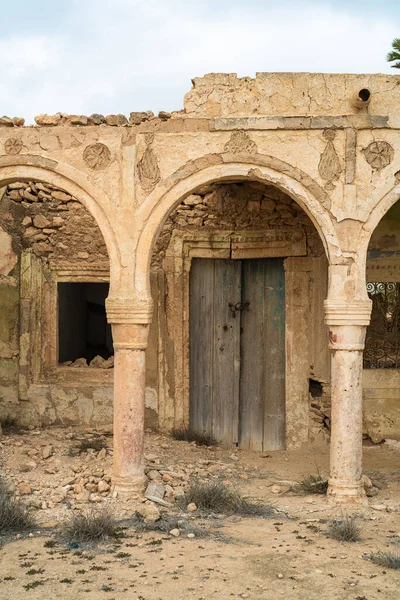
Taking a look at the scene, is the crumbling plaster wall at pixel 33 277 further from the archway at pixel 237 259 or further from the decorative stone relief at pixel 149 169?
the decorative stone relief at pixel 149 169

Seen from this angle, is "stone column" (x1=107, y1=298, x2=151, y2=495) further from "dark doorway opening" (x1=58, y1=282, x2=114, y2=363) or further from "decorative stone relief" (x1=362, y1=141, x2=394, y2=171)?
"dark doorway opening" (x1=58, y1=282, x2=114, y2=363)

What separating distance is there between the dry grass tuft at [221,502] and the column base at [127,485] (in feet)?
1.53

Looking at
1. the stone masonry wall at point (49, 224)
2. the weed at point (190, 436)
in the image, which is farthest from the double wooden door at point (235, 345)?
the stone masonry wall at point (49, 224)

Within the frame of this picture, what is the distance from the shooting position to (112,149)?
289 inches

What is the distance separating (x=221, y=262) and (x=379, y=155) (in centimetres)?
312

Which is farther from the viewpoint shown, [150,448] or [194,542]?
[150,448]

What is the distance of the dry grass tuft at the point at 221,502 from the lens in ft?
21.9

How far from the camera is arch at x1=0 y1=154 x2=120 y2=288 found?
730 cm

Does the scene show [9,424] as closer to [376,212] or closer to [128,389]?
[128,389]

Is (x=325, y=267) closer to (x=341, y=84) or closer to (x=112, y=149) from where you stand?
(x=341, y=84)

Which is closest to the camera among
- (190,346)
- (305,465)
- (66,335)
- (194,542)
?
(194,542)

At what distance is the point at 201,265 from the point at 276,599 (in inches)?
216

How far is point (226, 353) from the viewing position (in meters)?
9.66

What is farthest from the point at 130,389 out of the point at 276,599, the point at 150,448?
the point at 276,599
